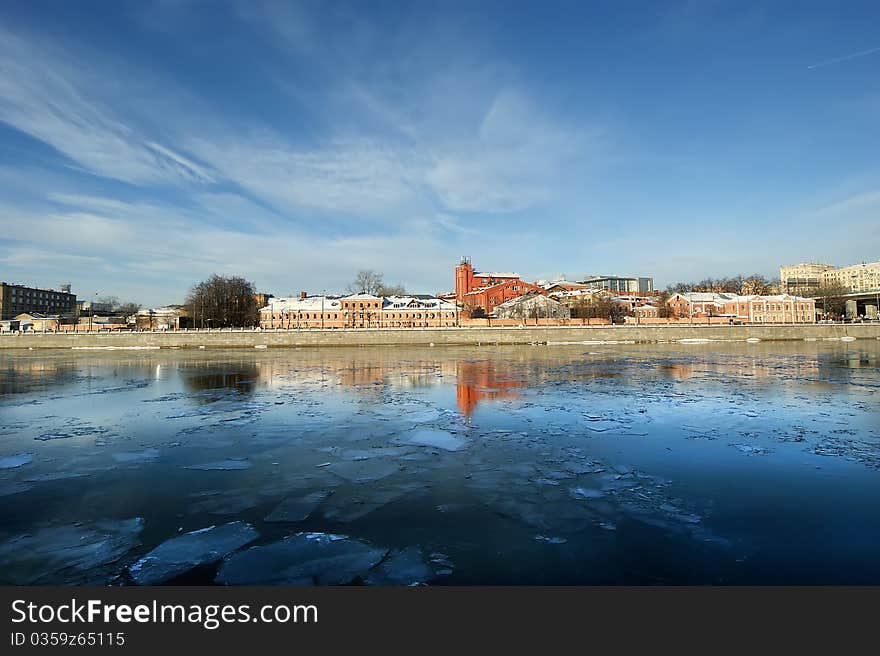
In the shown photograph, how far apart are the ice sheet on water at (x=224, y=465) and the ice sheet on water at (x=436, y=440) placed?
2.83 m

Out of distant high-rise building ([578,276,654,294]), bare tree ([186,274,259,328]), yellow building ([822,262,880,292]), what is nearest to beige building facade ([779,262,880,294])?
yellow building ([822,262,880,292])

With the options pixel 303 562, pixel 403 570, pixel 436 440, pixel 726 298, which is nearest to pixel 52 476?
pixel 303 562

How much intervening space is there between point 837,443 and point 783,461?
1.97m

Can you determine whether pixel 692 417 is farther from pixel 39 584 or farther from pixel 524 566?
pixel 39 584

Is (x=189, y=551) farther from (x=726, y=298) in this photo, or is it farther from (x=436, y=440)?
(x=726, y=298)

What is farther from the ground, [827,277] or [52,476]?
[827,277]

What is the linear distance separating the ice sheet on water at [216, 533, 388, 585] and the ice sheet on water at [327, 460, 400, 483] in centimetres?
199

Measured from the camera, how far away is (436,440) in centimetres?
912

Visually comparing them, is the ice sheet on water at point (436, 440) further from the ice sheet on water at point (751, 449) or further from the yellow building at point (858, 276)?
the yellow building at point (858, 276)

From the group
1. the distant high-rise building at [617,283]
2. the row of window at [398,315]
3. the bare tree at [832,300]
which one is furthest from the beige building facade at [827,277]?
the row of window at [398,315]

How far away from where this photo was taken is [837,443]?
8273 millimetres

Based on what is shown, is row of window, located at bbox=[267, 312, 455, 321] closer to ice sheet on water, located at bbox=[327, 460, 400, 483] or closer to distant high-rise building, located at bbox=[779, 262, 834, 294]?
ice sheet on water, located at bbox=[327, 460, 400, 483]

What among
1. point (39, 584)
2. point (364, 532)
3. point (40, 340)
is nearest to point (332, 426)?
point (364, 532)

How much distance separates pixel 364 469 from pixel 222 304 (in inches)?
3107
